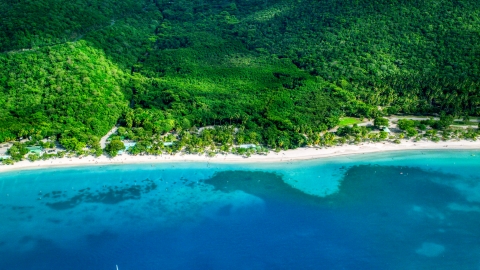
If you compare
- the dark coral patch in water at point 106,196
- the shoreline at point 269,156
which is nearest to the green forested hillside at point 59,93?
the shoreline at point 269,156

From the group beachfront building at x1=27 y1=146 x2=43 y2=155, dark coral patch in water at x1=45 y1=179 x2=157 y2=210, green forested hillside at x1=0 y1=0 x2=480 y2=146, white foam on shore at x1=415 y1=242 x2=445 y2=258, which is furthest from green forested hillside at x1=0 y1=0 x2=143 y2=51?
white foam on shore at x1=415 y1=242 x2=445 y2=258

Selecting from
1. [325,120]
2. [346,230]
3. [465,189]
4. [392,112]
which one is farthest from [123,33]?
[465,189]

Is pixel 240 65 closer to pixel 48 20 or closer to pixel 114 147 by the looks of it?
pixel 114 147

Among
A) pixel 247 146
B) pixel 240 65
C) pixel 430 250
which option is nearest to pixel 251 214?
pixel 247 146

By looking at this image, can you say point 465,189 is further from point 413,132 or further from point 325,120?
point 325,120

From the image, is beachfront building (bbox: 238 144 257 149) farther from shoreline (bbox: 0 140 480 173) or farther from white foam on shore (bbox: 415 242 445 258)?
white foam on shore (bbox: 415 242 445 258)

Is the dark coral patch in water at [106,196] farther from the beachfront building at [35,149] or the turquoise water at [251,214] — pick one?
the beachfront building at [35,149]
